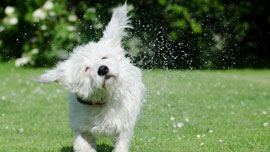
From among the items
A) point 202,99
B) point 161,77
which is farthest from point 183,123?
point 161,77

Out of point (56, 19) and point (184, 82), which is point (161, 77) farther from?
point (56, 19)

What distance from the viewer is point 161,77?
958cm

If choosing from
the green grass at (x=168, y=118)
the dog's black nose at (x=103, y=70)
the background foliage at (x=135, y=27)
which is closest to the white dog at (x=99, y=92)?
the dog's black nose at (x=103, y=70)

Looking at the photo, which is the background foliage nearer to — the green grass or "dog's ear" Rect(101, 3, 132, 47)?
the green grass

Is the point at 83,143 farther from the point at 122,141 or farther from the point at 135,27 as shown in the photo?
the point at 135,27

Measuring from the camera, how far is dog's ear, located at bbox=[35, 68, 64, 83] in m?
3.72

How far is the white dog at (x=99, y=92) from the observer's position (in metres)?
3.59

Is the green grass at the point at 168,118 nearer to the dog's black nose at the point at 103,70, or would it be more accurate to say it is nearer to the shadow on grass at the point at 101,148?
the shadow on grass at the point at 101,148

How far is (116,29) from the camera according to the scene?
432 centimetres

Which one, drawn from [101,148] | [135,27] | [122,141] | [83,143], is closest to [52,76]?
[83,143]

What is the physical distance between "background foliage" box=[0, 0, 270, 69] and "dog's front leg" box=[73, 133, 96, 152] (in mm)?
8267

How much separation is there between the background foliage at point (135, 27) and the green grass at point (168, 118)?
364cm

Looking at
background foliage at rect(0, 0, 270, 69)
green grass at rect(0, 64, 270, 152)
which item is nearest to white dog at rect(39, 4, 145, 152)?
green grass at rect(0, 64, 270, 152)

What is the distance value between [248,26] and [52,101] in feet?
30.9
